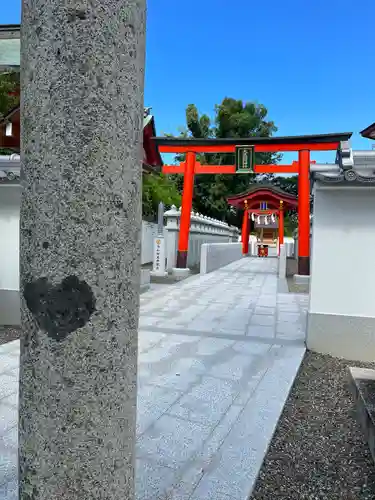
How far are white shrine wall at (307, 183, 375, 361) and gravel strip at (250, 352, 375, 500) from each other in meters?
0.97

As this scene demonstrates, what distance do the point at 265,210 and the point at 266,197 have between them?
82.3 inches

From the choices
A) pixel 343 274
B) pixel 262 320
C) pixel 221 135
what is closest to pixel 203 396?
pixel 343 274

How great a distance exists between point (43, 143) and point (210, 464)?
7.32 feet

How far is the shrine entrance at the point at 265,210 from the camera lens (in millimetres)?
22469

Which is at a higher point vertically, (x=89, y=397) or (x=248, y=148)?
(x=248, y=148)

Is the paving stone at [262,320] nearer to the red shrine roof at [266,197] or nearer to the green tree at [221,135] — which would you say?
the red shrine roof at [266,197]

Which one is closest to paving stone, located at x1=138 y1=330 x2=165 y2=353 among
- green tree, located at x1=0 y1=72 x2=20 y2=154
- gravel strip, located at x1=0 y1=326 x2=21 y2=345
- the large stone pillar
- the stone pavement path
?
the stone pavement path

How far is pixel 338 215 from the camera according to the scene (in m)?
4.69

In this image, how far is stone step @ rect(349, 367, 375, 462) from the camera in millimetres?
2598

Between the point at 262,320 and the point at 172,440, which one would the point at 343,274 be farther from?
the point at 172,440

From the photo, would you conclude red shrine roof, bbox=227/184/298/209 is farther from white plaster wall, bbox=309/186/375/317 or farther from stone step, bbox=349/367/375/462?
stone step, bbox=349/367/375/462

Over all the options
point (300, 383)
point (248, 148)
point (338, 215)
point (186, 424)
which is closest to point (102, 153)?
point (186, 424)

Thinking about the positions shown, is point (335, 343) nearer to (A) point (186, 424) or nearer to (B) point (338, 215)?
(B) point (338, 215)

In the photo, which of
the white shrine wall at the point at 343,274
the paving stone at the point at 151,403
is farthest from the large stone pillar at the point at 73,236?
the white shrine wall at the point at 343,274
